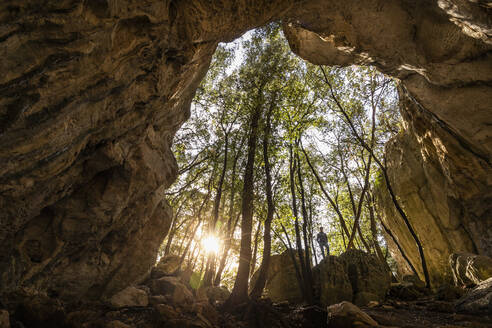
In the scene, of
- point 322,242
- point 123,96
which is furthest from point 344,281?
point 123,96

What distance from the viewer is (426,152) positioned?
12.5m

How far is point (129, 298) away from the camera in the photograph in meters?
7.09

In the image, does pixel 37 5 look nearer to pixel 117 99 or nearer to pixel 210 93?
pixel 117 99

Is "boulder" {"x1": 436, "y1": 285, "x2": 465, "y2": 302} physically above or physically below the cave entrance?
below

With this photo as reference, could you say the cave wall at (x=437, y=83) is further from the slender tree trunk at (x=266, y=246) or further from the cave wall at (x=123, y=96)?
the slender tree trunk at (x=266, y=246)

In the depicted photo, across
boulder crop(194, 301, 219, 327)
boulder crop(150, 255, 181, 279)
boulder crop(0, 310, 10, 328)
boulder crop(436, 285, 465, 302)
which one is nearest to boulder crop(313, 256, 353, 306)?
boulder crop(436, 285, 465, 302)

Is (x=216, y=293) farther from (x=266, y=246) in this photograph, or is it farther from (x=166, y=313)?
(x=166, y=313)

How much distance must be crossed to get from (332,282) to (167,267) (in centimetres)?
962

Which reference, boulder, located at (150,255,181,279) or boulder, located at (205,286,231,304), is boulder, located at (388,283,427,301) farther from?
boulder, located at (150,255,181,279)

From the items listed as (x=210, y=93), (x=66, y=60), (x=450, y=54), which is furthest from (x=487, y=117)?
(x=210, y=93)

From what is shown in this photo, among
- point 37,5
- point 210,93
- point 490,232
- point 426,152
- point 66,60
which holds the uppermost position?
point 210,93

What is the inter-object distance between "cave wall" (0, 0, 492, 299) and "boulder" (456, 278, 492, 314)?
609 centimetres

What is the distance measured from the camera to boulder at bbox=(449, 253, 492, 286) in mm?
7844

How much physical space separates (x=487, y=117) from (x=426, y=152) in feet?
15.1
